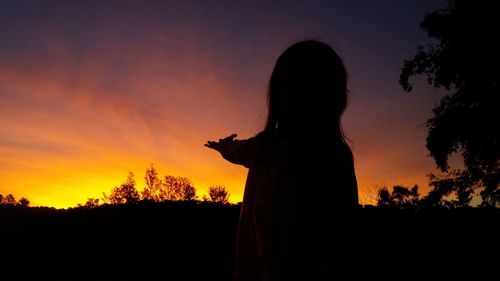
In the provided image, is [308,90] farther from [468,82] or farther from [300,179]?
[468,82]

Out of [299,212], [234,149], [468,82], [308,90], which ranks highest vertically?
[468,82]

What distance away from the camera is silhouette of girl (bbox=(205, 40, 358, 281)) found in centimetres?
211

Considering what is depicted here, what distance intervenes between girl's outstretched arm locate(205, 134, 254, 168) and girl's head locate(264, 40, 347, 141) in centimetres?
15

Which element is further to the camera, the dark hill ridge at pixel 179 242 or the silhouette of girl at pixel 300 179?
the dark hill ridge at pixel 179 242

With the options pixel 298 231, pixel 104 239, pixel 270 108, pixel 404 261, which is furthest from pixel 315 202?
pixel 104 239

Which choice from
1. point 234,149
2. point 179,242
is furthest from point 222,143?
point 179,242

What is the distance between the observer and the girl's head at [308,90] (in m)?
2.37

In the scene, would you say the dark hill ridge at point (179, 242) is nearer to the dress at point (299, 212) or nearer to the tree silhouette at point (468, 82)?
the tree silhouette at point (468, 82)

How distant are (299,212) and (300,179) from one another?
0.16m

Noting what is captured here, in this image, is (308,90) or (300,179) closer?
(300,179)

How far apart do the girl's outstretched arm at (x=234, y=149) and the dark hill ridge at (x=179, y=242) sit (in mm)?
11236

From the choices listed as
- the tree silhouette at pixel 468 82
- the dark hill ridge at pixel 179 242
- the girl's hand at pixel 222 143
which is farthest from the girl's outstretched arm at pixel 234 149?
the tree silhouette at pixel 468 82

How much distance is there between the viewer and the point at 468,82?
1544cm

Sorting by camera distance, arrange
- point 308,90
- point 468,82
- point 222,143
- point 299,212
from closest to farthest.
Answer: point 299,212 < point 308,90 < point 222,143 < point 468,82
